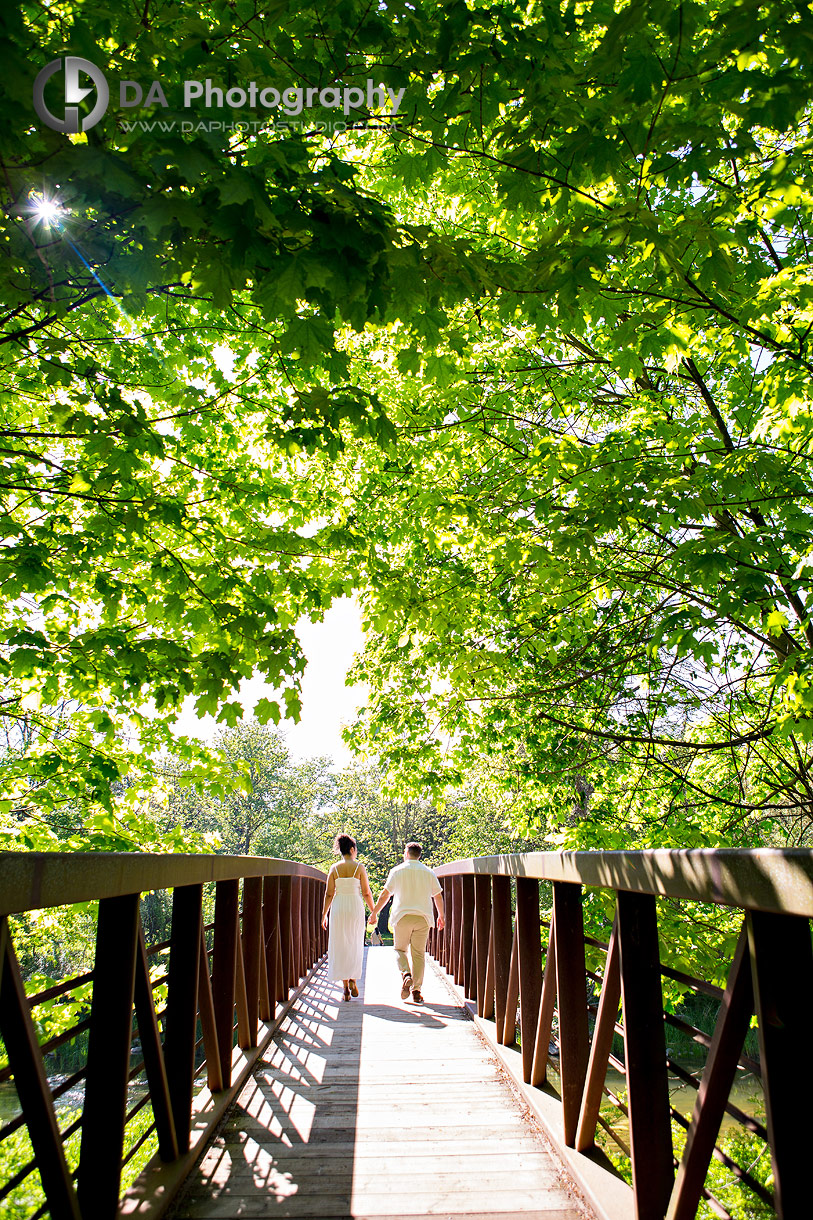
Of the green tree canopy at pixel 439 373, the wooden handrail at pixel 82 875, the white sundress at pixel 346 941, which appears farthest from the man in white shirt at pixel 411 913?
the wooden handrail at pixel 82 875

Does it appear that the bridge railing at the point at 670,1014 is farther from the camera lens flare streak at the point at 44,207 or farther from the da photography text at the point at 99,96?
the camera lens flare streak at the point at 44,207

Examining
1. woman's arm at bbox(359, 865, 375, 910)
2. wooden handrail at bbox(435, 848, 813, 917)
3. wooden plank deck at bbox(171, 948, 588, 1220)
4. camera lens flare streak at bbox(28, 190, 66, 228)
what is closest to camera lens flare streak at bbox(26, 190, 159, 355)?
camera lens flare streak at bbox(28, 190, 66, 228)

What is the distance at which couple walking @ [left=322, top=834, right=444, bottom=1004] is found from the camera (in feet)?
22.2

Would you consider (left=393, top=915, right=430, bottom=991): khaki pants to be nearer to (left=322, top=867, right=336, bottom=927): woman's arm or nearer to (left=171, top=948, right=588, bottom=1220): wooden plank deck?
(left=322, top=867, right=336, bottom=927): woman's arm

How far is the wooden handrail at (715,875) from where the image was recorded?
1.23 m

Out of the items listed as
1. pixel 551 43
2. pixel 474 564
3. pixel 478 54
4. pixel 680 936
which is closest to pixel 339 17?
pixel 478 54

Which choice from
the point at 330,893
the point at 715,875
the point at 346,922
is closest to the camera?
the point at 715,875

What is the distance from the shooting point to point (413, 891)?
6992 mm

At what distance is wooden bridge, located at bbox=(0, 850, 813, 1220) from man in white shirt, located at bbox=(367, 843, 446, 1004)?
1.91 m

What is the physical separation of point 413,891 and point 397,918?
284 millimetres

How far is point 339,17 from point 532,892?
12.6 ft

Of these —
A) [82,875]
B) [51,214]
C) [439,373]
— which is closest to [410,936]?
[439,373]

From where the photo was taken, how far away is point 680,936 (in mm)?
4957

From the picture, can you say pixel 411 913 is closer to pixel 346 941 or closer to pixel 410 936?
pixel 410 936
